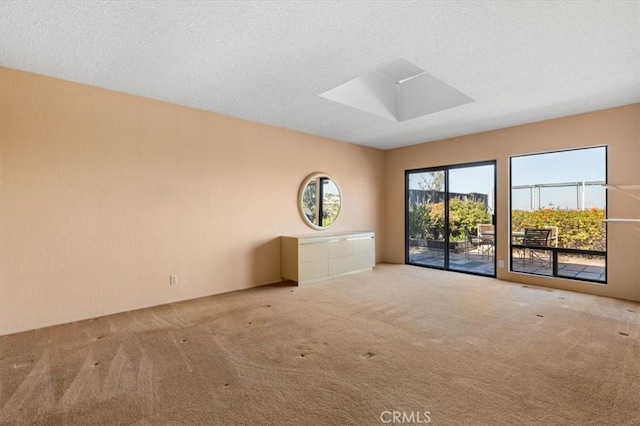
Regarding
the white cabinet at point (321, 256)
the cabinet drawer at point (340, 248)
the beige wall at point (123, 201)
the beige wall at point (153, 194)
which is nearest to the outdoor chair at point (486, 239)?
the beige wall at point (153, 194)

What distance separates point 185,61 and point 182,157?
5.08 ft

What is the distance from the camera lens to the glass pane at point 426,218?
6434 millimetres

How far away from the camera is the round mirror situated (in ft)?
18.7

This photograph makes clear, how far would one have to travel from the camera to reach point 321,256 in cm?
534

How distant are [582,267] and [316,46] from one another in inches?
205

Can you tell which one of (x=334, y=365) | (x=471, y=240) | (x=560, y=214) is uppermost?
(x=560, y=214)

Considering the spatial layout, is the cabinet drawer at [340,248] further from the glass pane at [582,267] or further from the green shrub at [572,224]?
the glass pane at [582,267]

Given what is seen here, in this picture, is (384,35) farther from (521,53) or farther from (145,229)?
(145,229)

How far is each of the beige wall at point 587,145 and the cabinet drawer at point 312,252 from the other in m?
3.06

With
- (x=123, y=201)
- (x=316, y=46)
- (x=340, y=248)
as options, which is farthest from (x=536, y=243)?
(x=123, y=201)

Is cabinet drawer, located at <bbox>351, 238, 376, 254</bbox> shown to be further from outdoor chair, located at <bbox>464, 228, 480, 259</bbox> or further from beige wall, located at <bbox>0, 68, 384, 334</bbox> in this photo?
outdoor chair, located at <bbox>464, 228, 480, 259</bbox>


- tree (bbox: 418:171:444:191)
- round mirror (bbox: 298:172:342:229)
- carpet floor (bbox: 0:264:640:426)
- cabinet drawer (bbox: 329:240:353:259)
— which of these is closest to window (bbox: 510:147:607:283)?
carpet floor (bbox: 0:264:640:426)

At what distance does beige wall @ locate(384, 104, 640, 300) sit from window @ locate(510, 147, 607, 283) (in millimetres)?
133

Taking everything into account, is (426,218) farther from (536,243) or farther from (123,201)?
(123,201)
